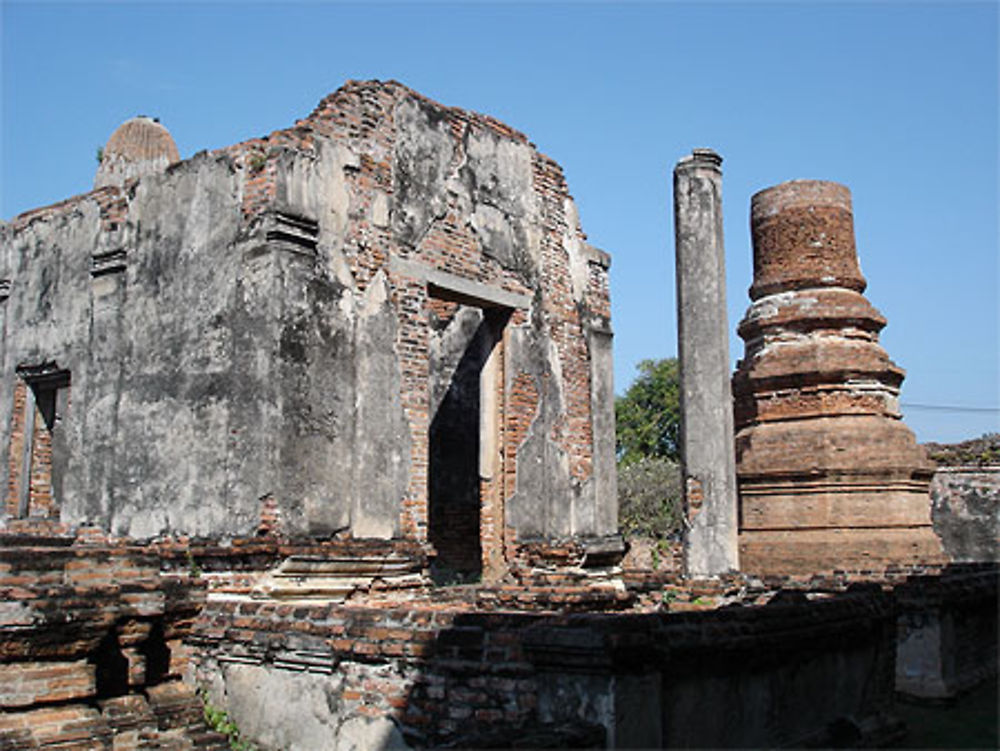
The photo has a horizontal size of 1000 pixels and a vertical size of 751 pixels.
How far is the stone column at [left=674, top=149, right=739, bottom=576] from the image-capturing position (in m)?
8.82

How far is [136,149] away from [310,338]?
12.1 meters

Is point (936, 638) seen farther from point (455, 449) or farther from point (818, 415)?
point (455, 449)

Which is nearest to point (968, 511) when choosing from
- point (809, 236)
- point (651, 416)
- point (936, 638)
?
point (809, 236)

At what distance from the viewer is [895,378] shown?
9.66 meters

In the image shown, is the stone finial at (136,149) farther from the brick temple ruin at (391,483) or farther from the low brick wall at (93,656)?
the low brick wall at (93,656)

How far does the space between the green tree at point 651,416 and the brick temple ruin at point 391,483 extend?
2469 cm

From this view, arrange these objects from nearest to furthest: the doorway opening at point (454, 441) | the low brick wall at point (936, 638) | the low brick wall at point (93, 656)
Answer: the low brick wall at point (93, 656) → the low brick wall at point (936, 638) → the doorway opening at point (454, 441)

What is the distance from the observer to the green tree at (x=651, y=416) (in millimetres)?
36125

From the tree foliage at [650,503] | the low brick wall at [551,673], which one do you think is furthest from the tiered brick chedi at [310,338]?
the tree foliage at [650,503]

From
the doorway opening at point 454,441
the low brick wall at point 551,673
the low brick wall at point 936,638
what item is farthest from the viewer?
the doorway opening at point 454,441

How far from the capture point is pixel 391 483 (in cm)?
833

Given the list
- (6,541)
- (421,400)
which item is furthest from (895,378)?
(6,541)

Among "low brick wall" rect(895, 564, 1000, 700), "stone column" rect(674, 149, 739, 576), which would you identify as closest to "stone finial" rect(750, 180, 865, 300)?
"stone column" rect(674, 149, 739, 576)

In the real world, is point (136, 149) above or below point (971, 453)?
above
